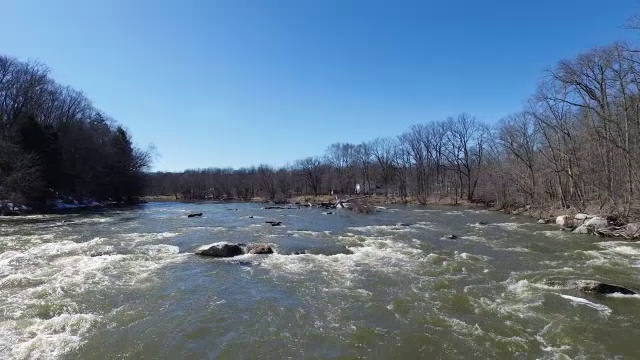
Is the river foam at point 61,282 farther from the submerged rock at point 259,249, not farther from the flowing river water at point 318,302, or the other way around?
the submerged rock at point 259,249

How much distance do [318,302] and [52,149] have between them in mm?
51105

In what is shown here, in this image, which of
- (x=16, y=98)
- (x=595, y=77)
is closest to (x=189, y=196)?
(x=16, y=98)

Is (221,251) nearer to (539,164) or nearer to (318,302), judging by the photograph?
(318,302)

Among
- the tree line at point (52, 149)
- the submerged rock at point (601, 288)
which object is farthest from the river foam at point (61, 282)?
the tree line at point (52, 149)

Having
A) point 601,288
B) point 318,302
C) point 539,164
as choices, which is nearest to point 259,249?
point 318,302

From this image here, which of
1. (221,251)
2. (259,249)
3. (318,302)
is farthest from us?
(259,249)

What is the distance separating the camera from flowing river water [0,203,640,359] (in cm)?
848

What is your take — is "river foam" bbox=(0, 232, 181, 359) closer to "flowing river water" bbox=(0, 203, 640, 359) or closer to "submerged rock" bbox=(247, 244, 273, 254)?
"flowing river water" bbox=(0, 203, 640, 359)

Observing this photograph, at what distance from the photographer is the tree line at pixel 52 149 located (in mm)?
40625

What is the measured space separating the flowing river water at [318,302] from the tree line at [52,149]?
2496cm

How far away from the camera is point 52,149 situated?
160 feet

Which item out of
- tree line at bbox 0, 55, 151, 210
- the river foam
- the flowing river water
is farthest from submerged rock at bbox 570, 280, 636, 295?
tree line at bbox 0, 55, 151, 210

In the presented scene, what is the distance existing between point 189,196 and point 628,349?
110 m

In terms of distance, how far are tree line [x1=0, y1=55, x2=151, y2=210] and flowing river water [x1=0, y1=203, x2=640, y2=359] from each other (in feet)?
81.9
